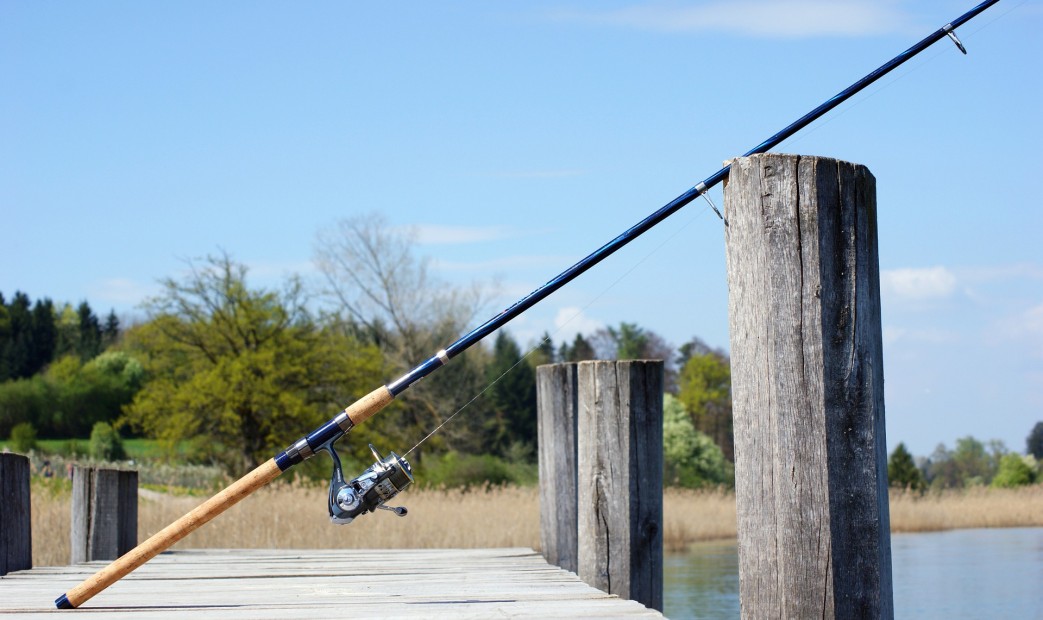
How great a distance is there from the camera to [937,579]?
1350 cm

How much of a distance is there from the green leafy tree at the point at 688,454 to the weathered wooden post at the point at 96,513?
24.6 metres

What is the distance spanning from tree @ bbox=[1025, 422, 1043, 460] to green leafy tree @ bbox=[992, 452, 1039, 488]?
542 inches

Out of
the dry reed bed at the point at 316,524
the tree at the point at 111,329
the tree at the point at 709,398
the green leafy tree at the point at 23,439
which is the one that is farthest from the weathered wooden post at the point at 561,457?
the tree at the point at 111,329

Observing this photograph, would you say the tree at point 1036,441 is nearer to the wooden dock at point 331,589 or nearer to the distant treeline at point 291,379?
the distant treeline at point 291,379

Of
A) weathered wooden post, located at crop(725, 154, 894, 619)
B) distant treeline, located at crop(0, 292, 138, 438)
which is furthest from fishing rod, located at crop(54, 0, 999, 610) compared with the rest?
distant treeline, located at crop(0, 292, 138, 438)

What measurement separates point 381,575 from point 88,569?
4.57ft

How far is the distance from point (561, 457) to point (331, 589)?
1.58 m

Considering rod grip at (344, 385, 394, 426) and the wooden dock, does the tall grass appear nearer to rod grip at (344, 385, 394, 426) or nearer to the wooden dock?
the wooden dock

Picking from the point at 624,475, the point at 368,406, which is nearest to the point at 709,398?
the point at 624,475

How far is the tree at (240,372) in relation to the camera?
20047mm

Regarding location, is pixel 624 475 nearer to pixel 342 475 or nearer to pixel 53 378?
pixel 342 475

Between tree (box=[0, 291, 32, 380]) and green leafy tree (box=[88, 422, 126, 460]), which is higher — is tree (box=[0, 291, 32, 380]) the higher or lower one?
the higher one

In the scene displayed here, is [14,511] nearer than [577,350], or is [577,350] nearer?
[14,511]

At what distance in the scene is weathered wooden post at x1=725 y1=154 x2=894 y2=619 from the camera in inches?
94.2
